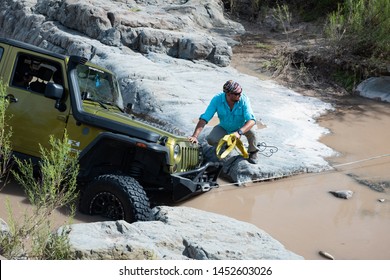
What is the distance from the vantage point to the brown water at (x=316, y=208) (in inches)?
225

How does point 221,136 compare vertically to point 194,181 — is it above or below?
above

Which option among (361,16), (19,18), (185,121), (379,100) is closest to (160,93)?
(185,121)

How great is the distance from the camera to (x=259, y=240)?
16.5ft

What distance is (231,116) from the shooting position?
24.1ft

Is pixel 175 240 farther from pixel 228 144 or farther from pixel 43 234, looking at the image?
pixel 228 144

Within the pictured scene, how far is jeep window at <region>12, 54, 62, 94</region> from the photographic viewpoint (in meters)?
6.28

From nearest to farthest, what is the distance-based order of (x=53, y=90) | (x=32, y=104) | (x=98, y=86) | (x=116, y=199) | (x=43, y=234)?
(x=43, y=234) → (x=116, y=199) → (x=53, y=90) → (x=32, y=104) → (x=98, y=86)

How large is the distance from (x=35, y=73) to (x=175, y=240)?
2851mm

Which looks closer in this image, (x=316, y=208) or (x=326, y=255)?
(x=326, y=255)

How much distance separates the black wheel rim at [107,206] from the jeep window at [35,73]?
1407 millimetres

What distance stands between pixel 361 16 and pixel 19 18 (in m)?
8.61

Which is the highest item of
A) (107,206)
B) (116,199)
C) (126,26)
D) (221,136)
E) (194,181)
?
(126,26)

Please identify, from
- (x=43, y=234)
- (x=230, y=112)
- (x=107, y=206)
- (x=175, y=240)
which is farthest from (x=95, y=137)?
(x=230, y=112)

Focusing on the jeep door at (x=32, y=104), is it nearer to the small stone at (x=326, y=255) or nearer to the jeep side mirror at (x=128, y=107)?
the jeep side mirror at (x=128, y=107)
